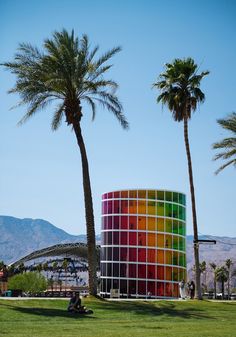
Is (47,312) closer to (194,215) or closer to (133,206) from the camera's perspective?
(194,215)

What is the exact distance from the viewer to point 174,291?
228 feet

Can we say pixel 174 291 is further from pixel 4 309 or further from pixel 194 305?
pixel 4 309

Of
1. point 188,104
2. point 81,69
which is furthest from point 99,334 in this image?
point 188,104

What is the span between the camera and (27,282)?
12156 centimetres

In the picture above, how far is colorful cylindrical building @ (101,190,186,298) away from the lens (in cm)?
6794

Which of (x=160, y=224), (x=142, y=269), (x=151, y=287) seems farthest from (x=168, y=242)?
(x=151, y=287)

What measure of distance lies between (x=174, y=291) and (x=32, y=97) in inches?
1590

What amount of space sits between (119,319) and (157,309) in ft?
17.7

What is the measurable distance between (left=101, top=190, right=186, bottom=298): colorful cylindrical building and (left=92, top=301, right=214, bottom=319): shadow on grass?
33.0 metres

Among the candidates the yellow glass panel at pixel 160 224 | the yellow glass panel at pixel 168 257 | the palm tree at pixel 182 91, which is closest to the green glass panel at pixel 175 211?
the yellow glass panel at pixel 160 224

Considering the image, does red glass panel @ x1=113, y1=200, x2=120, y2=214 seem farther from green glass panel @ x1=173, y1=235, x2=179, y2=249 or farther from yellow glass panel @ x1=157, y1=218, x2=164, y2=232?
green glass panel @ x1=173, y1=235, x2=179, y2=249

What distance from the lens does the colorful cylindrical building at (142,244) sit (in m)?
67.9

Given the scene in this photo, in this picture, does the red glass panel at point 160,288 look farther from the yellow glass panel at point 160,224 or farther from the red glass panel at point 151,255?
the yellow glass panel at point 160,224

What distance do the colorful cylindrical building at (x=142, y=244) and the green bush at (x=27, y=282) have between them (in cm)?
5311
